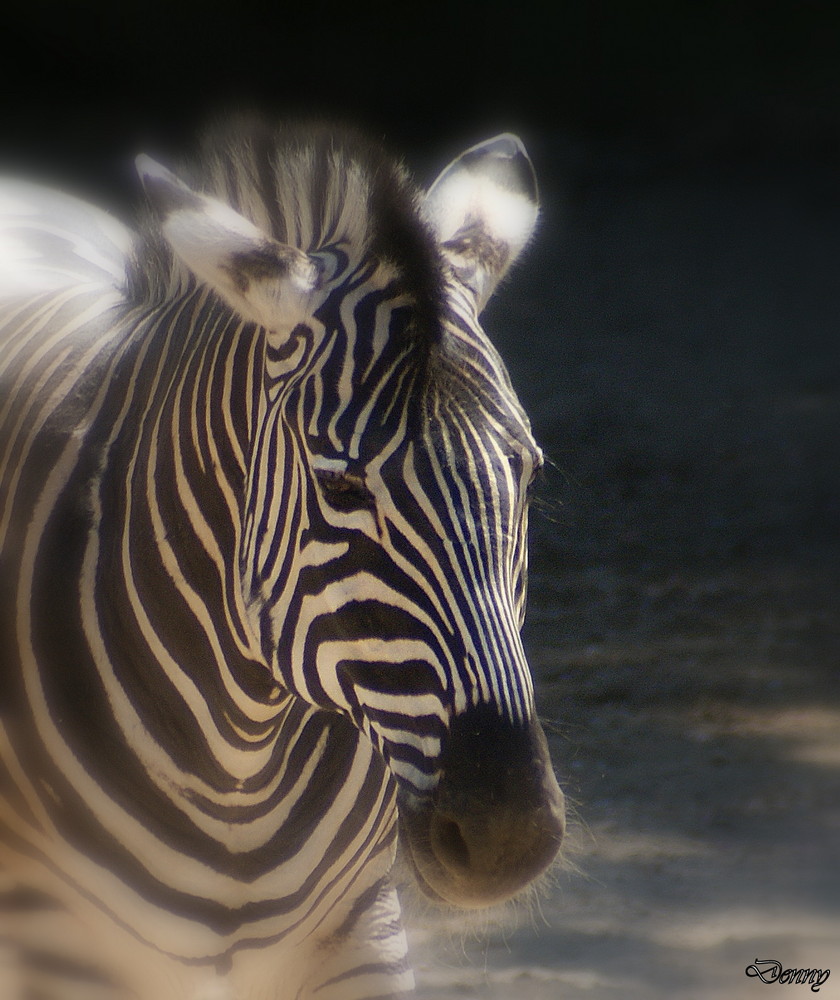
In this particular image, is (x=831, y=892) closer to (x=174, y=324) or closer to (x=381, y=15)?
(x=174, y=324)

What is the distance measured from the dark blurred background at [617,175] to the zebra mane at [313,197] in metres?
3.89

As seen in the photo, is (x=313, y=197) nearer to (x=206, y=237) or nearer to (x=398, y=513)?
(x=206, y=237)

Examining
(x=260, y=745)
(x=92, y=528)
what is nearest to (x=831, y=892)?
(x=260, y=745)

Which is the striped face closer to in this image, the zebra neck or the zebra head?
the zebra head

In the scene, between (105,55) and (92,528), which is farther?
(105,55)

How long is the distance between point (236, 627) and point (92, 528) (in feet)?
1.00

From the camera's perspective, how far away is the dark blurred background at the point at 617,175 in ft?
21.0

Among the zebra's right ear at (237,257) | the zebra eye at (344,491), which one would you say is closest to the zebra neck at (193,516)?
the zebra's right ear at (237,257)

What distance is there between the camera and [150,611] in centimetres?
175

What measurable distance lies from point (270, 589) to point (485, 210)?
28.1 inches

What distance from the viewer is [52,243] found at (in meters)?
3.15
